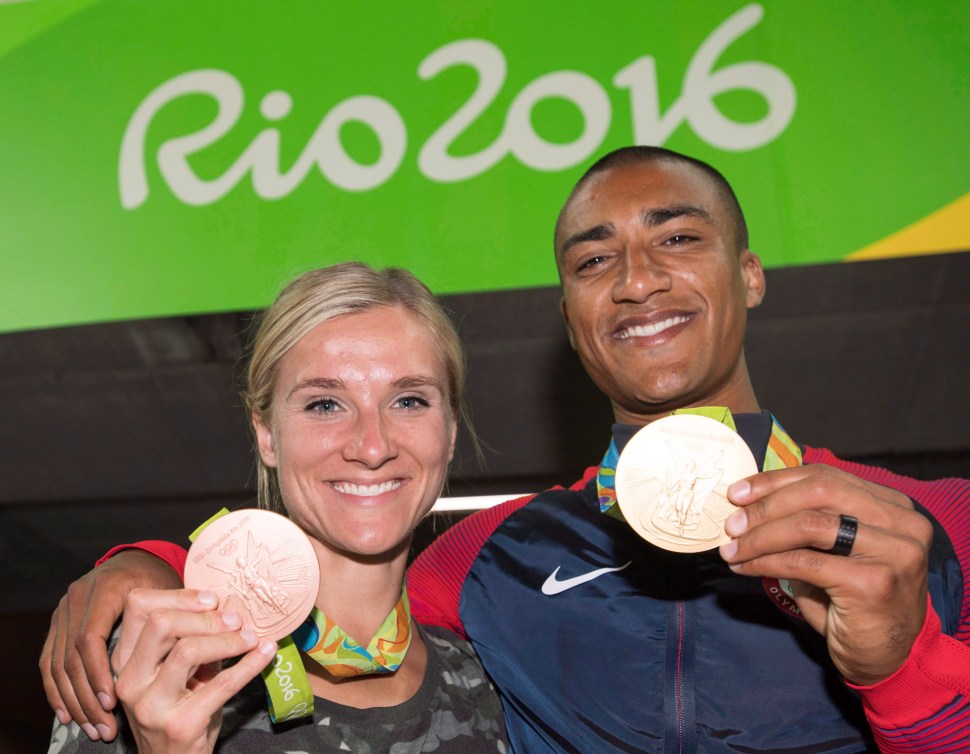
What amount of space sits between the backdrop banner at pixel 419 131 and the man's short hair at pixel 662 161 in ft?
0.83

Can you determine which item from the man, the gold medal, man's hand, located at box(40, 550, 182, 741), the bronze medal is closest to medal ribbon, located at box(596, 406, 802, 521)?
the man

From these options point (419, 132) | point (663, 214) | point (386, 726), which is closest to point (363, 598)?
point (386, 726)

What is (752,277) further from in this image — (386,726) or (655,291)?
(386,726)

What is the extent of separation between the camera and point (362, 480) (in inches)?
70.7

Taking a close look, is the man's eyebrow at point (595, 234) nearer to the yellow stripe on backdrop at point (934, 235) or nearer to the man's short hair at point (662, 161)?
the man's short hair at point (662, 161)

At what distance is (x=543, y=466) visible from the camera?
16.9 feet

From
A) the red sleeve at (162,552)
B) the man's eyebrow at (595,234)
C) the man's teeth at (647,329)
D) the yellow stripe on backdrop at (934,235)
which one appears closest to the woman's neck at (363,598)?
the red sleeve at (162,552)

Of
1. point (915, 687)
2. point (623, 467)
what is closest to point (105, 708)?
point (623, 467)

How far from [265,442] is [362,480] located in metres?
0.31

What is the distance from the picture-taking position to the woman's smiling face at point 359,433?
1816 millimetres

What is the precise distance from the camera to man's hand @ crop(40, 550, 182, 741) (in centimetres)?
153

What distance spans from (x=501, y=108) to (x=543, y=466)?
103 inches

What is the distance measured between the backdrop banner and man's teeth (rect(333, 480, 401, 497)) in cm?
108

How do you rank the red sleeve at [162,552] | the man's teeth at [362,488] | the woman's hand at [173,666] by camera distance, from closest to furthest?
the woman's hand at [173,666] → the man's teeth at [362,488] → the red sleeve at [162,552]
